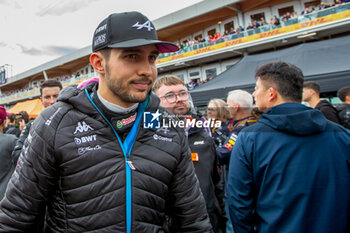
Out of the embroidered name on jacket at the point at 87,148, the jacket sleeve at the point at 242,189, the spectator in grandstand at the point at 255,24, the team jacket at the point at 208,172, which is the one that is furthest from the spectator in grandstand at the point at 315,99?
the spectator in grandstand at the point at 255,24

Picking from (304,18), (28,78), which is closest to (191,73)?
(304,18)

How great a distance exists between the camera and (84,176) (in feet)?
2.95

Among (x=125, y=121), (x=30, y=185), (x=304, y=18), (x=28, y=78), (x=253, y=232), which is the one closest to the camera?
(x=30, y=185)

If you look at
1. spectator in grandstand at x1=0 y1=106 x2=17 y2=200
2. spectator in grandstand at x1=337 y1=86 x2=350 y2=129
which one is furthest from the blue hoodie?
spectator in grandstand at x1=0 y1=106 x2=17 y2=200

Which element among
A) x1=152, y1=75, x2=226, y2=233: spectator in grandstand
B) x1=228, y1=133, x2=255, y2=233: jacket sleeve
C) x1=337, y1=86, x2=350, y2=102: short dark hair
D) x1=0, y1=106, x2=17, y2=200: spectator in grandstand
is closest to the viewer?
x1=228, y1=133, x2=255, y2=233: jacket sleeve

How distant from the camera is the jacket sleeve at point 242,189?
1381mm

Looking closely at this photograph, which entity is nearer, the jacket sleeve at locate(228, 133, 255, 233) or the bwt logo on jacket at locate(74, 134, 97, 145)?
the bwt logo on jacket at locate(74, 134, 97, 145)

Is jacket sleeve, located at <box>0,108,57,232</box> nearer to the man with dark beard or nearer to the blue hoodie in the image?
the man with dark beard

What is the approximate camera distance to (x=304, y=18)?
36.4 feet

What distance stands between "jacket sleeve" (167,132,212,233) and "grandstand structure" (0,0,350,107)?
1322 centimetres

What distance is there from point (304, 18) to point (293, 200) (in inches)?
517

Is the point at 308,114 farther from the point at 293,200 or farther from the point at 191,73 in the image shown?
the point at 191,73

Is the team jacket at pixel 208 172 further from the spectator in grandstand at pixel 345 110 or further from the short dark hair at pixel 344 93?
the short dark hair at pixel 344 93

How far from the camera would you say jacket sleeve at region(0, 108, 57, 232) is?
831mm
